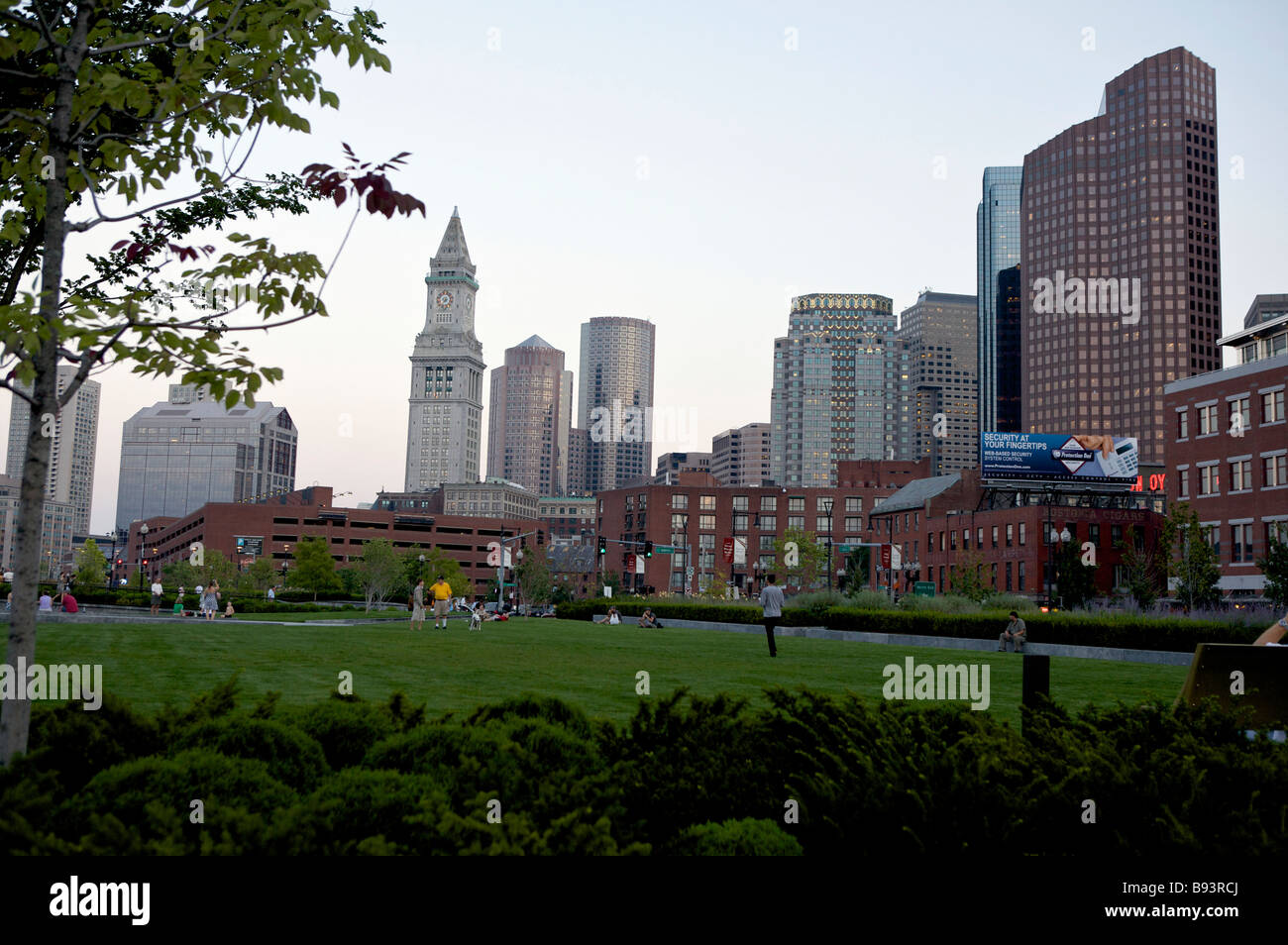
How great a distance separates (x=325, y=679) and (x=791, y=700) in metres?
10.8

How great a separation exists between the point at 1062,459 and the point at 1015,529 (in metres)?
8.49

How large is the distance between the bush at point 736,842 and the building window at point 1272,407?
67.4m

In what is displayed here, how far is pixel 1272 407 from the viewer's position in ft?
199

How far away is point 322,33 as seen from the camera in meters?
5.83

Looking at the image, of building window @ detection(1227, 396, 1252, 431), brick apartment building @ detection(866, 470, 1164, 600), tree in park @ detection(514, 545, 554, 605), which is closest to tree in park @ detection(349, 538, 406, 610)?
tree in park @ detection(514, 545, 554, 605)

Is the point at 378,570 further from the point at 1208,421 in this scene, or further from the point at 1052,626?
the point at 1052,626

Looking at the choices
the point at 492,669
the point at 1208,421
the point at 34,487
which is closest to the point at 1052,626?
the point at 492,669

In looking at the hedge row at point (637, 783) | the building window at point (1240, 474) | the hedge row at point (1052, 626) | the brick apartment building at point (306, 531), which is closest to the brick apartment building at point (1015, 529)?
the building window at point (1240, 474)

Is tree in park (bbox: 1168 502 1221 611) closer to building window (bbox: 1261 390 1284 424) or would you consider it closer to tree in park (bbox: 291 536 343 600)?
building window (bbox: 1261 390 1284 424)

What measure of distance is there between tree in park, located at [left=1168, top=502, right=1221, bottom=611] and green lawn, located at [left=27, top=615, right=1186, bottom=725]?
30.6 metres

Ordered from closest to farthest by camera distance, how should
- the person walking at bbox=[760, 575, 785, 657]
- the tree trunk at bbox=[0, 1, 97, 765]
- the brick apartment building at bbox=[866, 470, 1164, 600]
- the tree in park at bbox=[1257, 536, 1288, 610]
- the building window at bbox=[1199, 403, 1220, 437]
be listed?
the tree trunk at bbox=[0, 1, 97, 765] → the person walking at bbox=[760, 575, 785, 657] → the tree in park at bbox=[1257, 536, 1288, 610] → the building window at bbox=[1199, 403, 1220, 437] → the brick apartment building at bbox=[866, 470, 1164, 600]

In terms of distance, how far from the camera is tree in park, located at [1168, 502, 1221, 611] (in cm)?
5394
